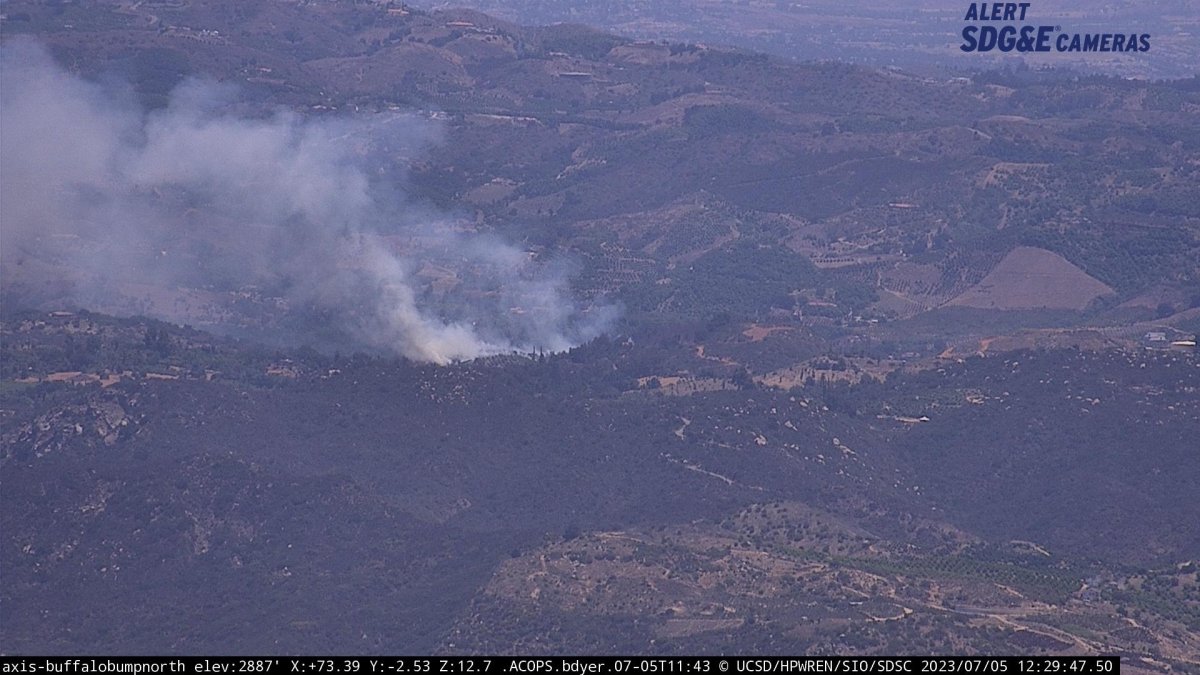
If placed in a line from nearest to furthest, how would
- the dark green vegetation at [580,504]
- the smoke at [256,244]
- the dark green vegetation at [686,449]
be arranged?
the dark green vegetation at [580,504]
the dark green vegetation at [686,449]
the smoke at [256,244]

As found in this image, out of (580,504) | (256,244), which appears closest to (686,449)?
(580,504)

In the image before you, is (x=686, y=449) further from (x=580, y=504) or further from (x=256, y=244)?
(x=256, y=244)

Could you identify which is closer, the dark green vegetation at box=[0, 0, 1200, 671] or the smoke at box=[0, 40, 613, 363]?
the dark green vegetation at box=[0, 0, 1200, 671]

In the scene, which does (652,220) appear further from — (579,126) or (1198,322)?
(1198,322)

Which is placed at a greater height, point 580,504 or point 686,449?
point 686,449

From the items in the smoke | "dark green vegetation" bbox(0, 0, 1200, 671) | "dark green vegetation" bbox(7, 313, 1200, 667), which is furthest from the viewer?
the smoke
